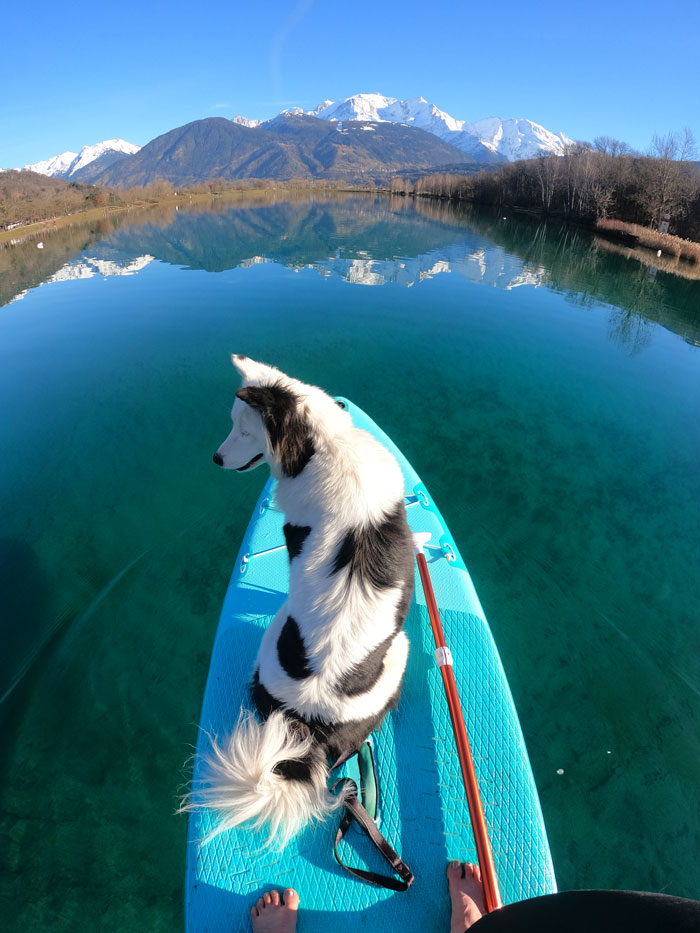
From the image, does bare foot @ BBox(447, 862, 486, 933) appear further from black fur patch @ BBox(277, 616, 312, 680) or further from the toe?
black fur patch @ BBox(277, 616, 312, 680)

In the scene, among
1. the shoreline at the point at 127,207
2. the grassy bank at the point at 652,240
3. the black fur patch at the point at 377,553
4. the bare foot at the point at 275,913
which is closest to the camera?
the black fur patch at the point at 377,553

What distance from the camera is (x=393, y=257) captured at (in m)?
19.5

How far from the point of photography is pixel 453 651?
9.44 ft

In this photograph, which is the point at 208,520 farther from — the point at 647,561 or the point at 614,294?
the point at 614,294

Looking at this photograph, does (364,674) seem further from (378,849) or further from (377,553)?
(378,849)

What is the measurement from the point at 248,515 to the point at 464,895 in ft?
13.4

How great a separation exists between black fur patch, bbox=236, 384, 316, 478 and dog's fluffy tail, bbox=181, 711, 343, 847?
3.91ft

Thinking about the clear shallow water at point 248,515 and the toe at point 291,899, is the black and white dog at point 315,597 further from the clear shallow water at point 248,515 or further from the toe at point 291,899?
the clear shallow water at point 248,515

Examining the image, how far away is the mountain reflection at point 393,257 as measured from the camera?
48.9 feet

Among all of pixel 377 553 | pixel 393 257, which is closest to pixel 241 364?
pixel 377 553

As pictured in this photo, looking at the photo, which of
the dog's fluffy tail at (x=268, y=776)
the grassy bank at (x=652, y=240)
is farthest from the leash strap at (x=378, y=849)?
the grassy bank at (x=652, y=240)

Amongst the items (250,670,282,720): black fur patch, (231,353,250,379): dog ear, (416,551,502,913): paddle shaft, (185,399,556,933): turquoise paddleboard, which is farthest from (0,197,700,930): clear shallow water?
(231,353,250,379): dog ear

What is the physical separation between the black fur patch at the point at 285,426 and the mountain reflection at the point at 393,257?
12386 millimetres

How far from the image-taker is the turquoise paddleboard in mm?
1924
